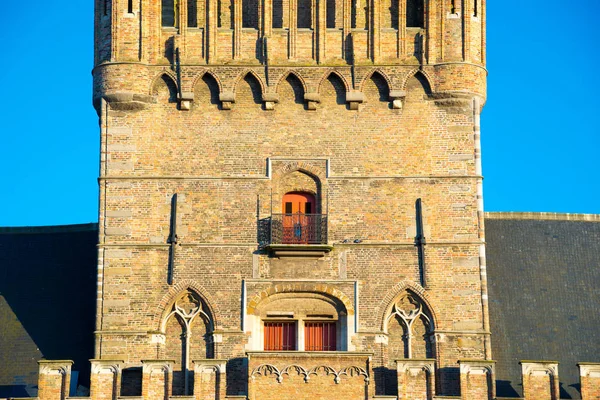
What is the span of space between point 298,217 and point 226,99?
344 cm

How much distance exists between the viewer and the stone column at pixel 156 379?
137 feet

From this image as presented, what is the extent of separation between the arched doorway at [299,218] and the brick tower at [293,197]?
1.8 inches

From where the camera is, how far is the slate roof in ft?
147

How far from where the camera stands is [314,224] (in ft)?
145

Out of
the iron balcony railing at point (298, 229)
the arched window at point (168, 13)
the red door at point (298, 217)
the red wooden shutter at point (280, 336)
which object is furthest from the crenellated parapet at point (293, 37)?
the red wooden shutter at point (280, 336)

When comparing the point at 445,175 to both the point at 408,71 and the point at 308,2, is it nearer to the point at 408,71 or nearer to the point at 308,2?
the point at 408,71

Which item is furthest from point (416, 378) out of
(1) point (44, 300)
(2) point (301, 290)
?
(1) point (44, 300)

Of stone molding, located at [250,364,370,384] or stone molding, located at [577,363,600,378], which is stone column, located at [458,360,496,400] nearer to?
stone molding, located at [577,363,600,378]

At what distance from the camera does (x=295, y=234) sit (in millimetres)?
44062

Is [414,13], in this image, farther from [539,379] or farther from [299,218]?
[539,379]

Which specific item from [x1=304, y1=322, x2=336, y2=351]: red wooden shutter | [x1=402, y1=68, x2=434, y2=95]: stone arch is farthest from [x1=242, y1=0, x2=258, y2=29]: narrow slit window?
[x1=304, y1=322, x2=336, y2=351]: red wooden shutter

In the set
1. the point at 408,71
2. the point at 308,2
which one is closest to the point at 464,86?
the point at 408,71

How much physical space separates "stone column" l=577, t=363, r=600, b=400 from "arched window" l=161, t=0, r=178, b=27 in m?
13.6

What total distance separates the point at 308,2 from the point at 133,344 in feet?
32.3
